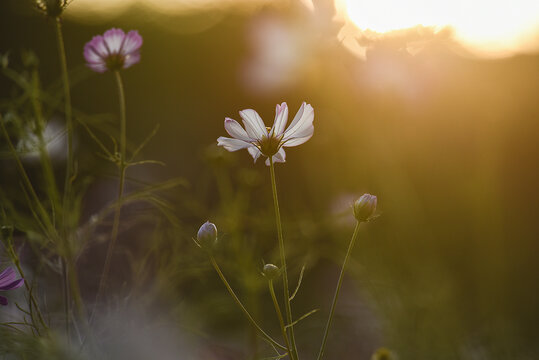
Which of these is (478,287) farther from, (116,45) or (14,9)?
(14,9)

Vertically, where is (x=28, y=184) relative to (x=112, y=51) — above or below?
below

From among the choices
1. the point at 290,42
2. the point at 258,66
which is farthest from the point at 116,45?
the point at 258,66

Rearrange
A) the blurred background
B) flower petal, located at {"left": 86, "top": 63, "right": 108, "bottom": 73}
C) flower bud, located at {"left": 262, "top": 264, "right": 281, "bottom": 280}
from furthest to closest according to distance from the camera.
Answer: the blurred background, flower petal, located at {"left": 86, "top": 63, "right": 108, "bottom": 73}, flower bud, located at {"left": 262, "top": 264, "right": 281, "bottom": 280}

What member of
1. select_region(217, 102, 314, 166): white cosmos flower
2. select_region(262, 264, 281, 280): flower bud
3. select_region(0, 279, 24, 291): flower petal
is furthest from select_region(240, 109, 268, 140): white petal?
select_region(0, 279, 24, 291): flower petal

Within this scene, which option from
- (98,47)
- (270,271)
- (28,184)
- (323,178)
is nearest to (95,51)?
(98,47)

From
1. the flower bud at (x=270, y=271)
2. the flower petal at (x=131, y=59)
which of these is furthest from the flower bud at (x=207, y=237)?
the flower petal at (x=131, y=59)

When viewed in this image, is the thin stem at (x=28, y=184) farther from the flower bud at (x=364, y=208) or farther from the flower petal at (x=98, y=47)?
the flower bud at (x=364, y=208)

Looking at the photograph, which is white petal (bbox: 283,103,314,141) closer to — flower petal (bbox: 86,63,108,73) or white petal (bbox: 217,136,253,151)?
white petal (bbox: 217,136,253,151)

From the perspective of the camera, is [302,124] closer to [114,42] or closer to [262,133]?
[262,133]
